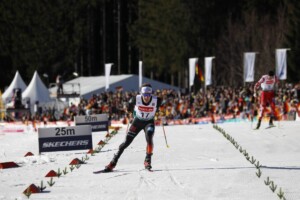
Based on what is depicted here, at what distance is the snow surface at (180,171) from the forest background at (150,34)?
1785 inches

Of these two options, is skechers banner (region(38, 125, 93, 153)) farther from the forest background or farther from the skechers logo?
the forest background

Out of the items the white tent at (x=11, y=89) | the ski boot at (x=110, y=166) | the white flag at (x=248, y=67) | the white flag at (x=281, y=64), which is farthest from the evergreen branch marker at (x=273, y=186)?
the white tent at (x=11, y=89)

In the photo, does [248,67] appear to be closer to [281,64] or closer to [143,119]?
[281,64]

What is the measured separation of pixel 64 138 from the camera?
20969 mm

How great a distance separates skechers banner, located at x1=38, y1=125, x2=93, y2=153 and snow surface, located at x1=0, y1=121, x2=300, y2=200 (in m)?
0.29

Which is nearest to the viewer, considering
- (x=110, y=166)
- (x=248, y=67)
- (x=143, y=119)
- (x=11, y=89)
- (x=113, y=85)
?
(x=110, y=166)

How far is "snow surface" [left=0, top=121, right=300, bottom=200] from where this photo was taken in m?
12.7

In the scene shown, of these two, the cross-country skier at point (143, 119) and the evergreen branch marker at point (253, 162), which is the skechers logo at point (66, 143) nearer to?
the evergreen branch marker at point (253, 162)

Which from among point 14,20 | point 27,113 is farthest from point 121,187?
point 14,20

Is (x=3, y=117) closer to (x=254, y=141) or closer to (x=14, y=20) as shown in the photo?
(x=254, y=141)

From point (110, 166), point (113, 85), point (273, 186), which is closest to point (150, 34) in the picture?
point (113, 85)

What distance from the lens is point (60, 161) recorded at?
19375mm

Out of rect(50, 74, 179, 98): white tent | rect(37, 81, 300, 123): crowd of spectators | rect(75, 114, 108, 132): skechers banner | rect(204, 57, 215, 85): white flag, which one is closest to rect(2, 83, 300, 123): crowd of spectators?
rect(37, 81, 300, 123): crowd of spectators

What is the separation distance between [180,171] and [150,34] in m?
63.3
